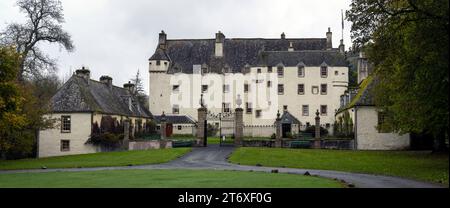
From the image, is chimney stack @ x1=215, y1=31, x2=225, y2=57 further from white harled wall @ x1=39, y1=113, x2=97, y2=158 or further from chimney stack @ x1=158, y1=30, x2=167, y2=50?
white harled wall @ x1=39, y1=113, x2=97, y2=158

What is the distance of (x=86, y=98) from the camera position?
5159 cm

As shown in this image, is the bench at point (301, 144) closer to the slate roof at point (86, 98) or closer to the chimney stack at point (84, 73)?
the slate roof at point (86, 98)

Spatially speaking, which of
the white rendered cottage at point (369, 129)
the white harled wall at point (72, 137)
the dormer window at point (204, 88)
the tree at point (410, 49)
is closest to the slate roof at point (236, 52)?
the dormer window at point (204, 88)

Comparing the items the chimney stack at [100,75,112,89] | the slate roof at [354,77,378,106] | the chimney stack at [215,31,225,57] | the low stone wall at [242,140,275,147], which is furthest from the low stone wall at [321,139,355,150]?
the chimney stack at [215,31,225,57]

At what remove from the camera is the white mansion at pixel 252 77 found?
70.7 metres

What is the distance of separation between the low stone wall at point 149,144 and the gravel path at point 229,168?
4030 mm

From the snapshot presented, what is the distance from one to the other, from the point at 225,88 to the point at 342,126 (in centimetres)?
2355

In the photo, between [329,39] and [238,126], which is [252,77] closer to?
[329,39]

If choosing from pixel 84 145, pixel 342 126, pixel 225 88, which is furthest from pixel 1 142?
pixel 225 88

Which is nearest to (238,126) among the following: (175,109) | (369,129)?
(369,129)

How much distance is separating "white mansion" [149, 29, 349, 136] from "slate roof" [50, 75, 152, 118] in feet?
47.9

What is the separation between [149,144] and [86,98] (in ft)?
25.5

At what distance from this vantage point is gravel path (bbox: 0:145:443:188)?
20.7 metres
